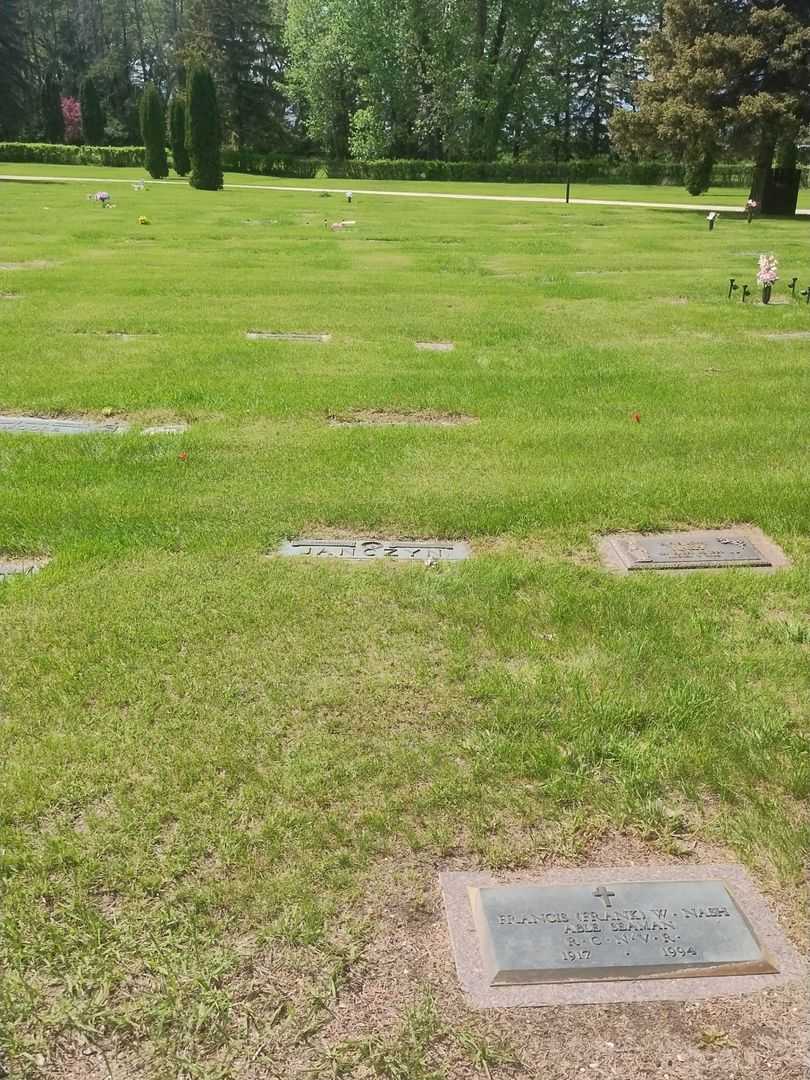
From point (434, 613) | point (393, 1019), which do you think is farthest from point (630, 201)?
point (393, 1019)

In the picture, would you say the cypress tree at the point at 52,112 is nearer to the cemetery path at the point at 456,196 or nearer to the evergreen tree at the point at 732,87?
the cemetery path at the point at 456,196

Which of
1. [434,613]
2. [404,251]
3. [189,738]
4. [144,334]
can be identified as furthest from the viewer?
[404,251]

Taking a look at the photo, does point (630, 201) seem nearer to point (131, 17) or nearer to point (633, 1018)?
point (633, 1018)

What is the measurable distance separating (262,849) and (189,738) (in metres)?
0.63

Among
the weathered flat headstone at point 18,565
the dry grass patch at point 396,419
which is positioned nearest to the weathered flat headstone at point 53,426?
the dry grass patch at point 396,419

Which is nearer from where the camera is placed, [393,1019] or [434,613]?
[393,1019]

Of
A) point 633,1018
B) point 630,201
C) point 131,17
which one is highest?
point 131,17

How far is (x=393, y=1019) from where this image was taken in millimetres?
2154

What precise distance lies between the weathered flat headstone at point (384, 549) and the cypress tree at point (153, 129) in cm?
3664

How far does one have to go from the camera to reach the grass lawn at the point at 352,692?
7.25ft

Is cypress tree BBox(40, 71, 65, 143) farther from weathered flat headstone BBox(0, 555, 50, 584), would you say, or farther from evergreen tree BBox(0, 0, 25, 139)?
weathered flat headstone BBox(0, 555, 50, 584)

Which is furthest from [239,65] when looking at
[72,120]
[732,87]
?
[732,87]

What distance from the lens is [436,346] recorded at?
938cm

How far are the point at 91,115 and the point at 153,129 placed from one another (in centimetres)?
2354
